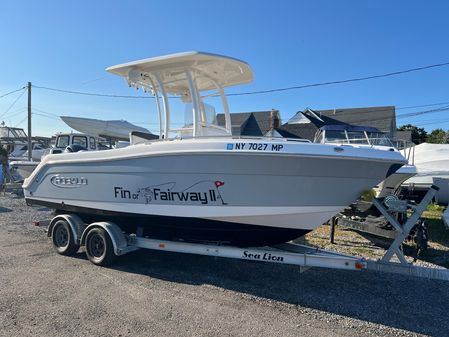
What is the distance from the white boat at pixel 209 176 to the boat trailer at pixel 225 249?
8.1 inches

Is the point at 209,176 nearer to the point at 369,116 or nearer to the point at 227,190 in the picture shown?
the point at 227,190

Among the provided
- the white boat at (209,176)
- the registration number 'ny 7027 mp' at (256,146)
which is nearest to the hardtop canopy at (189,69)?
the white boat at (209,176)

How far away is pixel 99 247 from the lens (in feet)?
17.6

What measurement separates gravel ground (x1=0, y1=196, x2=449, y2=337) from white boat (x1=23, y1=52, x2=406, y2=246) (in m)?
0.61

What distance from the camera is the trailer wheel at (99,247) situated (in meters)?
5.17

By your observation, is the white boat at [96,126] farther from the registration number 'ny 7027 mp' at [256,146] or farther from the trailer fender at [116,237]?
the registration number 'ny 7027 mp' at [256,146]

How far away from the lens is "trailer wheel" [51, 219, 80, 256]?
18.8ft

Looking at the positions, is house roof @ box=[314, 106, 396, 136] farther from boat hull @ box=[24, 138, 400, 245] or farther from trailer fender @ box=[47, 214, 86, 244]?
trailer fender @ box=[47, 214, 86, 244]

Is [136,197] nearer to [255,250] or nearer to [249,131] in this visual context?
[255,250]

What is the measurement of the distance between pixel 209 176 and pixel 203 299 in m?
1.42

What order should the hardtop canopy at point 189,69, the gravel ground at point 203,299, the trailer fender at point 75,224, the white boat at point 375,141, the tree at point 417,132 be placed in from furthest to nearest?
1. the tree at point 417,132
2. the white boat at point 375,141
3. the trailer fender at point 75,224
4. the hardtop canopy at point 189,69
5. the gravel ground at point 203,299

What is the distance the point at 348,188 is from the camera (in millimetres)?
4125

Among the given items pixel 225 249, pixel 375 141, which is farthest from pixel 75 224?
pixel 375 141

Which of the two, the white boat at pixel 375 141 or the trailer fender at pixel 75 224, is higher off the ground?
the white boat at pixel 375 141
